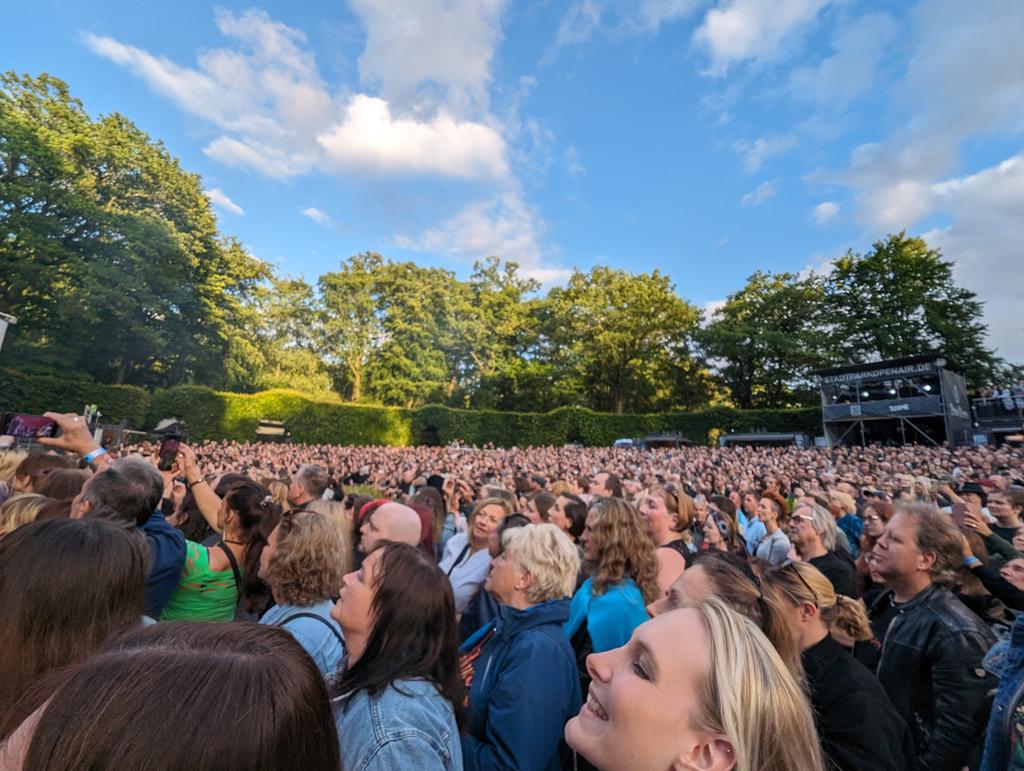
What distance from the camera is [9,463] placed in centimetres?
438

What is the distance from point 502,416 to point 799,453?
19.6 metres

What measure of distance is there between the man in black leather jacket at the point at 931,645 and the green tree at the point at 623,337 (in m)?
38.0

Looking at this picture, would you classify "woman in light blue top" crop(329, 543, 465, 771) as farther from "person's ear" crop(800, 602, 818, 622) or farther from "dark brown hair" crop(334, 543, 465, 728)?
"person's ear" crop(800, 602, 818, 622)

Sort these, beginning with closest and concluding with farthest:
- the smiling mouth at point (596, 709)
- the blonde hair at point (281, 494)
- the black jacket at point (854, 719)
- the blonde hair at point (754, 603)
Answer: the smiling mouth at point (596, 709) → the black jacket at point (854, 719) → the blonde hair at point (754, 603) → the blonde hair at point (281, 494)

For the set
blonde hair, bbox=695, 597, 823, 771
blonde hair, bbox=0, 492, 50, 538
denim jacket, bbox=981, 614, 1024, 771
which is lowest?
denim jacket, bbox=981, 614, 1024, 771

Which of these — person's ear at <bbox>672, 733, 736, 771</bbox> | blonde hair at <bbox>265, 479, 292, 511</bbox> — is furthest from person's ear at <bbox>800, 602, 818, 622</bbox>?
blonde hair at <bbox>265, 479, 292, 511</bbox>

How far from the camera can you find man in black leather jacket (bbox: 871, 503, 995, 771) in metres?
2.17

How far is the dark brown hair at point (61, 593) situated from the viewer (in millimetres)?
1334

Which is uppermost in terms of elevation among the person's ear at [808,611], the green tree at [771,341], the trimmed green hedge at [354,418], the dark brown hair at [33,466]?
the green tree at [771,341]

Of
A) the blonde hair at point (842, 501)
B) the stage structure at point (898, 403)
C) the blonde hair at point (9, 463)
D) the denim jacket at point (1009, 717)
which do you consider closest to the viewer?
the denim jacket at point (1009, 717)

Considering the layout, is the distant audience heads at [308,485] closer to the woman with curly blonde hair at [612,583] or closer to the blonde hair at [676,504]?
the woman with curly blonde hair at [612,583]

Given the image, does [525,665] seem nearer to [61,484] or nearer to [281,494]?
[61,484]

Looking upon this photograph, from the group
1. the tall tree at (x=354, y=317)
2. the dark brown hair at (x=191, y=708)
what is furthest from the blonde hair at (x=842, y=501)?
the tall tree at (x=354, y=317)

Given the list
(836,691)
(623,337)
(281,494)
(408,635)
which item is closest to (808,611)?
(836,691)
